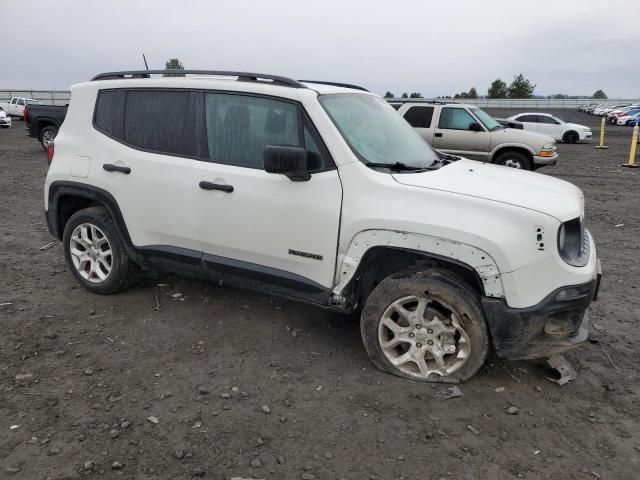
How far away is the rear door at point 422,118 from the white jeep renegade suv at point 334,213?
7491 mm

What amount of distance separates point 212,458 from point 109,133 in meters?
2.90

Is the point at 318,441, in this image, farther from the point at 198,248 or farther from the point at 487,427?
the point at 198,248

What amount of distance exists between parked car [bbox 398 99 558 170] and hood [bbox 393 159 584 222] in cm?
786

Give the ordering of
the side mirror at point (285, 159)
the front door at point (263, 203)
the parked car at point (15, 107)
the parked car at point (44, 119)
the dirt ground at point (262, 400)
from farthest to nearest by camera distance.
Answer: the parked car at point (15, 107), the parked car at point (44, 119), the front door at point (263, 203), the side mirror at point (285, 159), the dirt ground at point (262, 400)

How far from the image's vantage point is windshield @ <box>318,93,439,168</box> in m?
3.55

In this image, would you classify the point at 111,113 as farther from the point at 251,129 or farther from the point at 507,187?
the point at 507,187

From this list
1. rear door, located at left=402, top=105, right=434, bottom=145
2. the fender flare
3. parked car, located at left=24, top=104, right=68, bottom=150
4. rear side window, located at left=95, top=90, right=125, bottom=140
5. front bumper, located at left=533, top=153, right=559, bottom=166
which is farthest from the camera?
parked car, located at left=24, top=104, right=68, bottom=150

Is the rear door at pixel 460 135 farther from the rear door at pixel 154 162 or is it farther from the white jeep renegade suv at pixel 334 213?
the rear door at pixel 154 162

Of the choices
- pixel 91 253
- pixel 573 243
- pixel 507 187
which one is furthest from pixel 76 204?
pixel 573 243

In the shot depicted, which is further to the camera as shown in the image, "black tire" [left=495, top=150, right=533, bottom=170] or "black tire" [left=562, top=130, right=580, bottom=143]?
"black tire" [left=562, top=130, right=580, bottom=143]

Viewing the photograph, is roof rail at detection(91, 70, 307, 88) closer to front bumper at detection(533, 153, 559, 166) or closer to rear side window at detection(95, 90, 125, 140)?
rear side window at detection(95, 90, 125, 140)

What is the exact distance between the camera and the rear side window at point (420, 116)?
11.6m

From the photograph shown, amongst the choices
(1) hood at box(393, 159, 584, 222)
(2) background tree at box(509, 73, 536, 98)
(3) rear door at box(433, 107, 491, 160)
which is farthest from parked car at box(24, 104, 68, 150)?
(2) background tree at box(509, 73, 536, 98)

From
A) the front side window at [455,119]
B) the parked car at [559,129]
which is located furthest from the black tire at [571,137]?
the front side window at [455,119]
